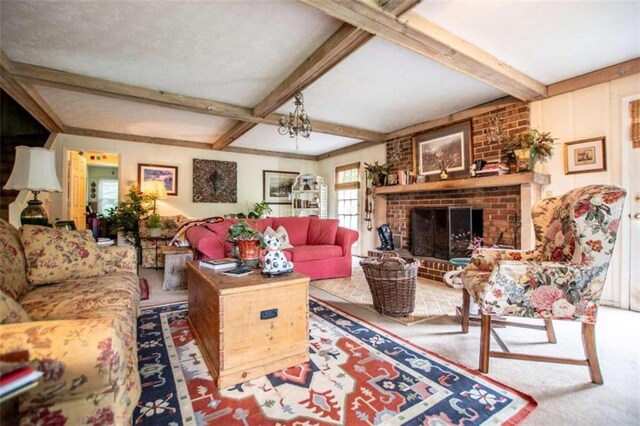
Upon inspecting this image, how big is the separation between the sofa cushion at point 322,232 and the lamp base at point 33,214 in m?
2.97

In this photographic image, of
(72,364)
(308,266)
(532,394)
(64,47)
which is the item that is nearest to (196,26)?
(64,47)

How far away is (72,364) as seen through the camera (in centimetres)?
84

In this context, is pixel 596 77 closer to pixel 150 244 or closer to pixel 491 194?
pixel 491 194

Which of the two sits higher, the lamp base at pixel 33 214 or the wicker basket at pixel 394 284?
the lamp base at pixel 33 214

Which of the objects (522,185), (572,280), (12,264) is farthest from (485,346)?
(12,264)

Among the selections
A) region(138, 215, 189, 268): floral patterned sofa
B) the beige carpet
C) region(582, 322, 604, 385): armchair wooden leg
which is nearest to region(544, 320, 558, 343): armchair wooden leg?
region(582, 322, 604, 385): armchair wooden leg

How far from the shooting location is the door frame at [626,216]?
274 centimetres

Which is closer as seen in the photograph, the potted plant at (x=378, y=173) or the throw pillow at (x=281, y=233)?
the throw pillow at (x=281, y=233)

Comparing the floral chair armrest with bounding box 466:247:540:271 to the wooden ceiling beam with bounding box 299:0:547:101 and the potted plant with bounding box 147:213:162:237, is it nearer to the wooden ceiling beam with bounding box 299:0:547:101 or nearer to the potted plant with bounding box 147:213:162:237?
the wooden ceiling beam with bounding box 299:0:547:101

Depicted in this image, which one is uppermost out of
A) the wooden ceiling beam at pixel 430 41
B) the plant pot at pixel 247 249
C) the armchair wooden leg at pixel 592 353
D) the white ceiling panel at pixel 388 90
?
the white ceiling panel at pixel 388 90

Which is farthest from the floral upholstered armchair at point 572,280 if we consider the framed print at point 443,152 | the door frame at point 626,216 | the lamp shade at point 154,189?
the lamp shade at point 154,189

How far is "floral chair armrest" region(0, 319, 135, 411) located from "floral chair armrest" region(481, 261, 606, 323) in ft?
5.91

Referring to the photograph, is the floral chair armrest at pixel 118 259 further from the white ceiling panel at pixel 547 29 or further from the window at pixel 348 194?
the window at pixel 348 194

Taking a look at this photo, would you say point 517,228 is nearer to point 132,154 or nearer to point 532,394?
point 532,394
